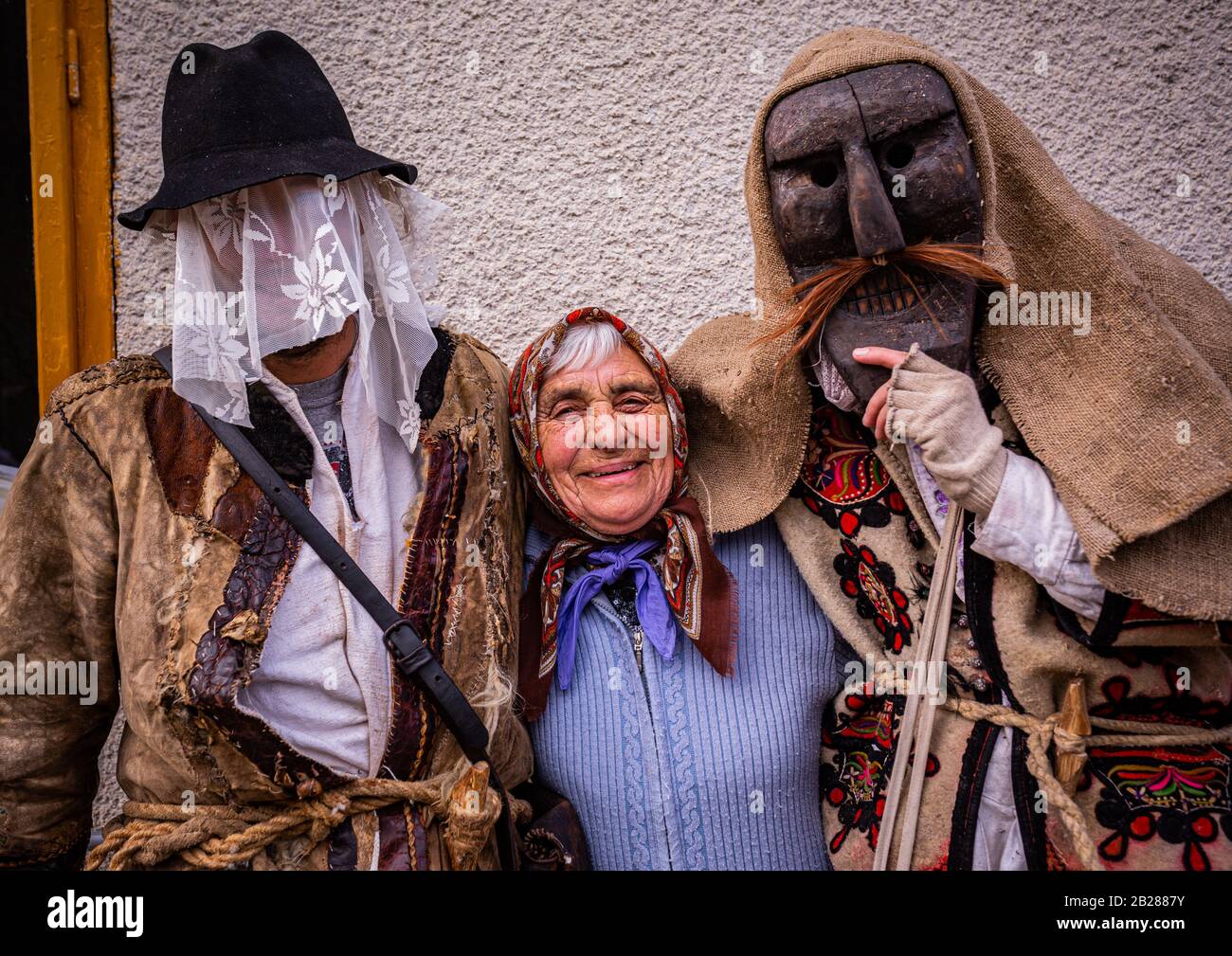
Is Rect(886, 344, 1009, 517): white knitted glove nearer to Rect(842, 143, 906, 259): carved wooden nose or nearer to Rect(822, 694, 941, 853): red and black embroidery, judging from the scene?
Rect(842, 143, 906, 259): carved wooden nose

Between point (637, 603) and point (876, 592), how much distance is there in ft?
1.71

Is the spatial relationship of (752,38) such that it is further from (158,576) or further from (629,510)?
(158,576)

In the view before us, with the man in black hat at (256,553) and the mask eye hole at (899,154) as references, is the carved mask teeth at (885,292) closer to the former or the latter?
the mask eye hole at (899,154)

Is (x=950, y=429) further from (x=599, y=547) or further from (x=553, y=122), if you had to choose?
(x=553, y=122)

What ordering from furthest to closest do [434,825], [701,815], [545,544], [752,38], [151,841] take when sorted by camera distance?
[752,38] < [545,544] < [701,815] < [434,825] < [151,841]

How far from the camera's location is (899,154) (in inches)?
72.8

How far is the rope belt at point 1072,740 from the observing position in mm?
1774

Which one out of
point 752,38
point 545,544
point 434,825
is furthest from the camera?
point 752,38

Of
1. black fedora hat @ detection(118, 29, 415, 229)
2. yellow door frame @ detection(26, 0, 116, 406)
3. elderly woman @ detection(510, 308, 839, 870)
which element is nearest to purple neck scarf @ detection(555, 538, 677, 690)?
elderly woman @ detection(510, 308, 839, 870)

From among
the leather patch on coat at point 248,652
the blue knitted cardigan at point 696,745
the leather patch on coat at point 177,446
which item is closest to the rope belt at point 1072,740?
the blue knitted cardigan at point 696,745

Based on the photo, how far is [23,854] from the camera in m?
1.86

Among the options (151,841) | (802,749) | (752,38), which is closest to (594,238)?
→ (752,38)

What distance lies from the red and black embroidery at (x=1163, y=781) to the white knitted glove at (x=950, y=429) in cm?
48

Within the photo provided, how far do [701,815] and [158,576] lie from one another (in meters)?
1.20
